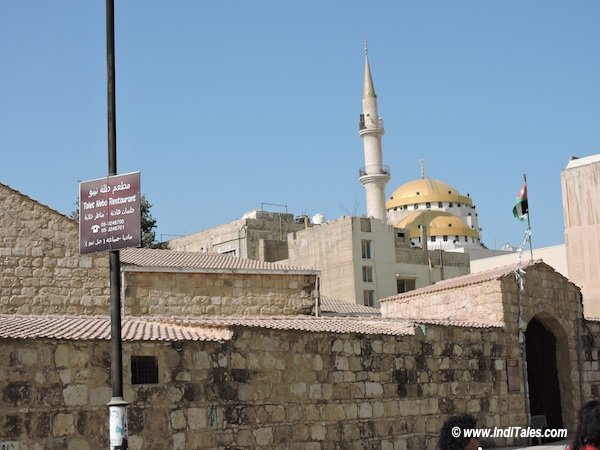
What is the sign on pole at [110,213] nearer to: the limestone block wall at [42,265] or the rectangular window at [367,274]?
the limestone block wall at [42,265]

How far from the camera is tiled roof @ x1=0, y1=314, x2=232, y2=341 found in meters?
13.4

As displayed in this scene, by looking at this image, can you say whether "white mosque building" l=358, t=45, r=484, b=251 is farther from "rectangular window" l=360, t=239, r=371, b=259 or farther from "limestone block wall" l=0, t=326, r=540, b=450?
"limestone block wall" l=0, t=326, r=540, b=450

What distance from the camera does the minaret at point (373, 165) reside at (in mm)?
67062

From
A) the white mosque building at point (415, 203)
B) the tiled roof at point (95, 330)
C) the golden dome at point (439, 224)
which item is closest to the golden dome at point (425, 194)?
the white mosque building at point (415, 203)

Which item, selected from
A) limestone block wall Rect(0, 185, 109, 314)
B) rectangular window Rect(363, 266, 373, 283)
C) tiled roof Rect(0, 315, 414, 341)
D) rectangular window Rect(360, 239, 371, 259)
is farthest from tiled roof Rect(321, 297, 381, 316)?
rectangular window Rect(360, 239, 371, 259)

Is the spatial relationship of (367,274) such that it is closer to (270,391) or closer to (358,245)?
(358,245)

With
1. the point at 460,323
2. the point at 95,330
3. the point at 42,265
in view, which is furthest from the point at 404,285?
the point at 95,330

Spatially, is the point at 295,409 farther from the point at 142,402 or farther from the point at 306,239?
the point at 306,239

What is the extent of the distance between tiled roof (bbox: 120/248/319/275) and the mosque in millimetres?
23206

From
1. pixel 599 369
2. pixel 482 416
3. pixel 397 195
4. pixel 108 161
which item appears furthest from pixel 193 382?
pixel 397 195

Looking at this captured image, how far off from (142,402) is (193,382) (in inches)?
36.8

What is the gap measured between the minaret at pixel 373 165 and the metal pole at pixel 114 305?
55.4m

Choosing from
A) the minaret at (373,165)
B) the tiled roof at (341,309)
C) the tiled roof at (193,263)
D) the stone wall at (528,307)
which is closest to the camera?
the stone wall at (528,307)

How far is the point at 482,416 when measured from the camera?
65.0 ft
